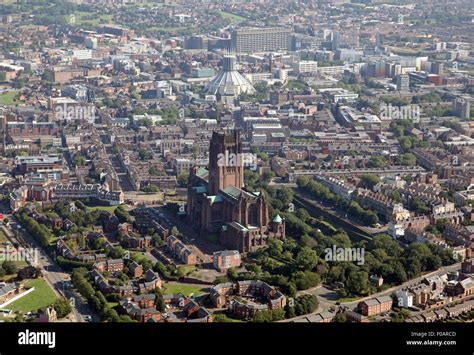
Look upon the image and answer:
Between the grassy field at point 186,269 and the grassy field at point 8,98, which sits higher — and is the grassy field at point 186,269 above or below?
below

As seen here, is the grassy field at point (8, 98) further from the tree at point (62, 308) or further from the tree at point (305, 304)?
the tree at point (305, 304)

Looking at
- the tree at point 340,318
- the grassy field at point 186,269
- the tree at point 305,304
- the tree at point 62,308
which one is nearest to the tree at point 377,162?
the grassy field at point 186,269

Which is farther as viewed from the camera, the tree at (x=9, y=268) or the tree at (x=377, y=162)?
the tree at (x=377, y=162)

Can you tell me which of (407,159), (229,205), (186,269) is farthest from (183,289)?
(407,159)

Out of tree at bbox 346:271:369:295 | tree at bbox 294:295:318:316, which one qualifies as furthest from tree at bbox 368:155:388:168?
tree at bbox 294:295:318:316

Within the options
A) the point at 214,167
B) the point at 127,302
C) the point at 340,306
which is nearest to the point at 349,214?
the point at 214,167

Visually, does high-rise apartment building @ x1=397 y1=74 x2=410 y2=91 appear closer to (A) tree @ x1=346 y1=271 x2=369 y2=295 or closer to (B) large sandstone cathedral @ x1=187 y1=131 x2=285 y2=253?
(B) large sandstone cathedral @ x1=187 y1=131 x2=285 y2=253
